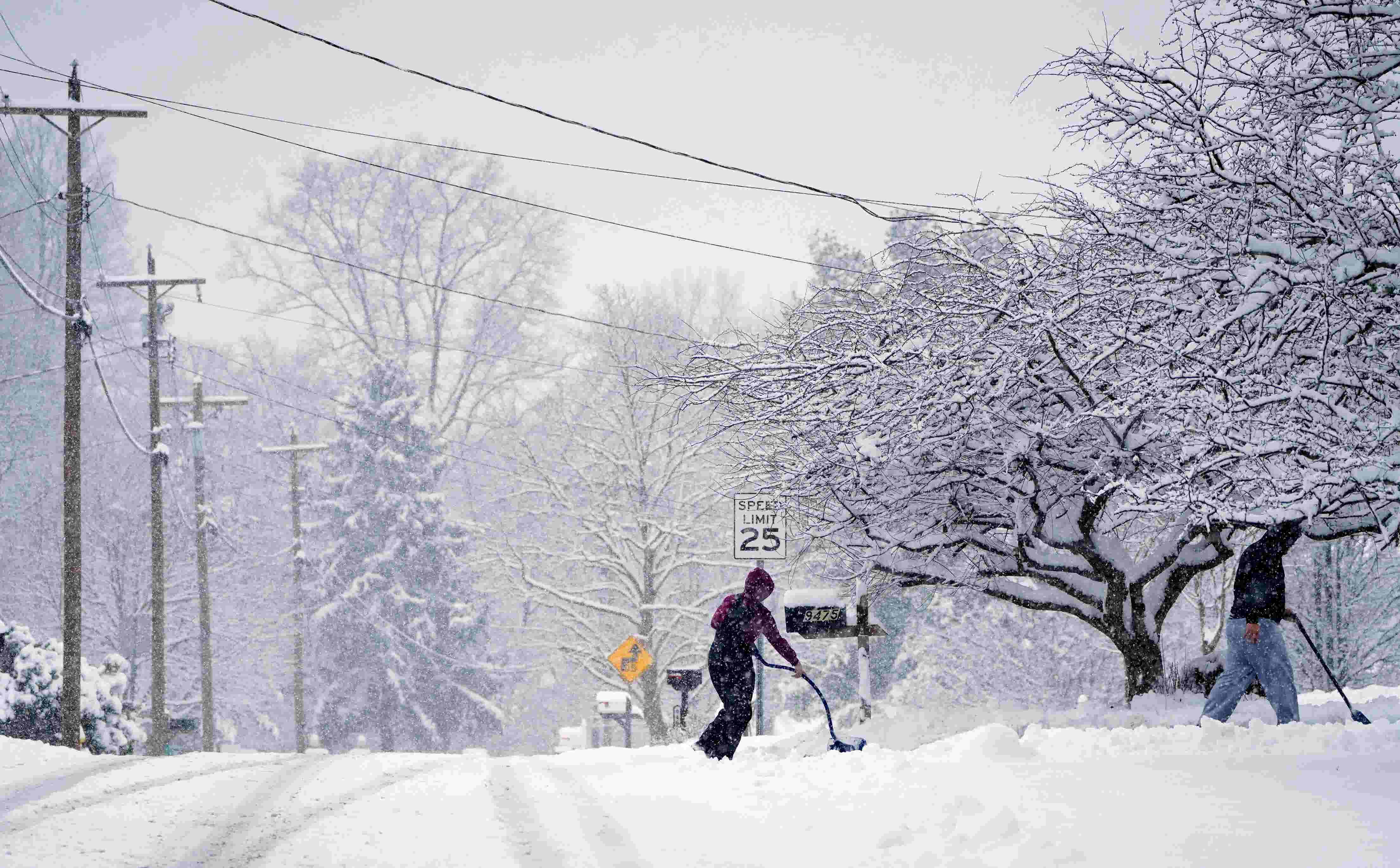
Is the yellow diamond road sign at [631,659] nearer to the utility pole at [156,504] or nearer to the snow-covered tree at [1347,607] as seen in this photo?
the snow-covered tree at [1347,607]

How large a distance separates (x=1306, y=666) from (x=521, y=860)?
14.7m

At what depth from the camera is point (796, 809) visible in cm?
800

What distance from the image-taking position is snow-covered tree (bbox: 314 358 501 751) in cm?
3706

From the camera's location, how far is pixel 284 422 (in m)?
50.2

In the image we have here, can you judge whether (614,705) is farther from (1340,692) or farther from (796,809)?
(796,809)

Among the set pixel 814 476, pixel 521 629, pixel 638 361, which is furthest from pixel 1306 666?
pixel 521 629

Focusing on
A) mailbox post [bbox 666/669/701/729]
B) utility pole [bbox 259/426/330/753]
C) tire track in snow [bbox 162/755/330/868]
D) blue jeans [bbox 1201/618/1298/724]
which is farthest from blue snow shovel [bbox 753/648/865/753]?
utility pole [bbox 259/426/330/753]

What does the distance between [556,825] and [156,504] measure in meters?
19.6

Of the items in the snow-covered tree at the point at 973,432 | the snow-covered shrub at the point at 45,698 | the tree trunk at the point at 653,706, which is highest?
the snow-covered tree at the point at 973,432

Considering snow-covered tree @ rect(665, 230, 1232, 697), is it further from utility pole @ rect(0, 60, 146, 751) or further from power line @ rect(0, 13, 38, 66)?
utility pole @ rect(0, 60, 146, 751)

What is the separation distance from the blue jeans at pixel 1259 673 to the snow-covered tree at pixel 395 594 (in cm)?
2877

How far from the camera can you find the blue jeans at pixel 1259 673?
10172 mm

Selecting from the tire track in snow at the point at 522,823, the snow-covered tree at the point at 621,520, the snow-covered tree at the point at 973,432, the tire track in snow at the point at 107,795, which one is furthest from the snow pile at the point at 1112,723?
the snow-covered tree at the point at 621,520

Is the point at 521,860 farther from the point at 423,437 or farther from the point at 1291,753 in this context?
the point at 423,437
